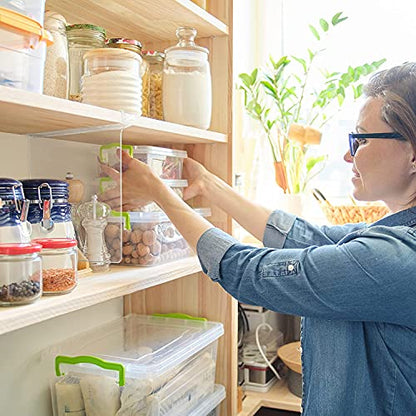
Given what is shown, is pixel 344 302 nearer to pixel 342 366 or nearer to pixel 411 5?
pixel 342 366

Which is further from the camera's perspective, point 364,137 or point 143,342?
point 143,342

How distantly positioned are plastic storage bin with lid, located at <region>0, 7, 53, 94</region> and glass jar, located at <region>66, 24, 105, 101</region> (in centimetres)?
24

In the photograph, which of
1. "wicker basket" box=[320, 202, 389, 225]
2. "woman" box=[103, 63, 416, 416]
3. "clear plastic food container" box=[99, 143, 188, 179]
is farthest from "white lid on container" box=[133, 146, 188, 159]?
"wicker basket" box=[320, 202, 389, 225]

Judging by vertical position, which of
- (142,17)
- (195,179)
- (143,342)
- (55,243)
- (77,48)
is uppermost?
(142,17)

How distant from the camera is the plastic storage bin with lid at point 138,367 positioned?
1.18m

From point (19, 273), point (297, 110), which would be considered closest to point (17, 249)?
point (19, 273)

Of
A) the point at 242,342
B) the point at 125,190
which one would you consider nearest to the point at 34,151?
the point at 125,190

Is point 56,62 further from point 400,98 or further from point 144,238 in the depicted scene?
point 400,98

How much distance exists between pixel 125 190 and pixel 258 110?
1.06 meters

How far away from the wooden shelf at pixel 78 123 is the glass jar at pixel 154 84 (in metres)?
0.06

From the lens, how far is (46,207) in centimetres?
98

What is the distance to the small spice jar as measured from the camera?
36.9 inches

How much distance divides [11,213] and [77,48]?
418mm

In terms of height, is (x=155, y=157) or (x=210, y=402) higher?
(x=155, y=157)
